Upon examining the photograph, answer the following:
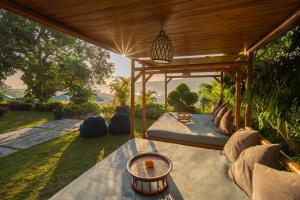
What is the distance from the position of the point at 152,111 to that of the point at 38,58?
9890 millimetres

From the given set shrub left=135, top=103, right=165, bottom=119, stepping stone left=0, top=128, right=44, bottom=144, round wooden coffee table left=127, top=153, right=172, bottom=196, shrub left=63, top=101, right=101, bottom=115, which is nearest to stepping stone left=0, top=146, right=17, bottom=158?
stepping stone left=0, top=128, right=44, bottom=144

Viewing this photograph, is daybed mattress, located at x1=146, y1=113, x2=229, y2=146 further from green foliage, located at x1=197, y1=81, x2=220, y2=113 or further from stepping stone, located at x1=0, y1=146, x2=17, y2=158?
green foliage, located at x1=197, y1=81, x2=220, y2=113

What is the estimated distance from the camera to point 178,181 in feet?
7.06

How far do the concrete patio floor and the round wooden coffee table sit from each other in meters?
4.29

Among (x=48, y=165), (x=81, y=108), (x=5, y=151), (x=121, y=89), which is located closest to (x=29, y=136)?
(x=5, y=151)

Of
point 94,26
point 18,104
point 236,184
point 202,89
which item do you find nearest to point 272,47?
point 236,184

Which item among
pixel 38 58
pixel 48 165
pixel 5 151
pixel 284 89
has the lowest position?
pixel 48 165

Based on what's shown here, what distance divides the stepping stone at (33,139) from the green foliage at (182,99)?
589 cm

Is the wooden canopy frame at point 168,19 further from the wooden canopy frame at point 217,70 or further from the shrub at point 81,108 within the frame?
the shrub at point 81,108

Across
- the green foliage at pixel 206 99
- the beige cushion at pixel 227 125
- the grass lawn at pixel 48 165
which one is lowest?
the grass lawn at pixel 48 165

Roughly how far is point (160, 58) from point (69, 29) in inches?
60.6

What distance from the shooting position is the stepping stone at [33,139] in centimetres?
515

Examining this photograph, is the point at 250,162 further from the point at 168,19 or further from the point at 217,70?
the point at 217,70

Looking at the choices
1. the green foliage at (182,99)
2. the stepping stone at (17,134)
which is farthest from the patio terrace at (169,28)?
the green foliage at (182,99)
